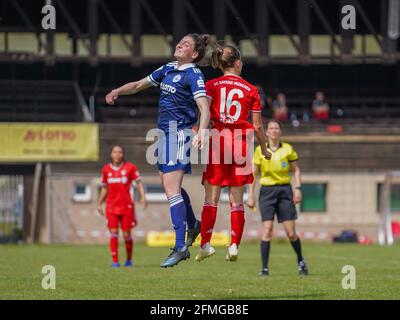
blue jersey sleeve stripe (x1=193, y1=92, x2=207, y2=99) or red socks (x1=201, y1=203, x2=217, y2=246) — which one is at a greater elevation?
blue jersey sleeve stripe (x1=193, y1=92, x2=207, y2=99)

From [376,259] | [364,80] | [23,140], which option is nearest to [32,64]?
[23,140]

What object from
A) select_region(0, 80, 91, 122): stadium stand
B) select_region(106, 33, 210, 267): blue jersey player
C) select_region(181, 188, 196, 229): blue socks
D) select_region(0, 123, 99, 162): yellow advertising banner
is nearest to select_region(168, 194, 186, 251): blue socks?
select_region(106, 33, 210, 267): blue jersey player

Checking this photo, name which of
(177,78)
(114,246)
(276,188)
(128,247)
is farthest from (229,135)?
(128,247)

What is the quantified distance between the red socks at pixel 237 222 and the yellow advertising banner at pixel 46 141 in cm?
2526

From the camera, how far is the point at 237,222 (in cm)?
1195

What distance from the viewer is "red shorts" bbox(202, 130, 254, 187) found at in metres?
11.6

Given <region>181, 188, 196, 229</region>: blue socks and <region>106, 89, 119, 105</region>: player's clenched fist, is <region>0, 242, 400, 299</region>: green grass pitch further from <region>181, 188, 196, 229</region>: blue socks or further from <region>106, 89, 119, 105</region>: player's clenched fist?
<region>106, 89, 119, 105</region>: player's clenched fist

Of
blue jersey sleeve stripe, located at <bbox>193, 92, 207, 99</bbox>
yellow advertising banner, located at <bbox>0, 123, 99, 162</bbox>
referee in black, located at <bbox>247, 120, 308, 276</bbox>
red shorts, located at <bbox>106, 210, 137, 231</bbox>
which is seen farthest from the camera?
yellow advertising banner, located at <bbox>0, 123, 99, 162</bbox>

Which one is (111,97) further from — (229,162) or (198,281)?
(198,281)

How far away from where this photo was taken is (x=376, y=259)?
2203 cm

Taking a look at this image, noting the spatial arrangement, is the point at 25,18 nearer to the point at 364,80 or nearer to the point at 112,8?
the point at 112,8

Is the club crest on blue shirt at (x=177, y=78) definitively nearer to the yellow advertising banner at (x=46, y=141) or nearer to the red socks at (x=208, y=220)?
the red socks at (x=208, y=220)

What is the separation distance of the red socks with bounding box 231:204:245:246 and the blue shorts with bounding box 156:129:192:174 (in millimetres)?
776

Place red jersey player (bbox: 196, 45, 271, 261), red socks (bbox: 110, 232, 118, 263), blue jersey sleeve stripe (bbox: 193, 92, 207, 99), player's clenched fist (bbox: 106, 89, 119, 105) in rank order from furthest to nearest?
red socks (bbox: 110, 232, 118, 263), red jersey player (bbox: 196, 45, 271, 261), player's clenched fist (bbox: 106, 89, 119, 105), blue jersey sleeve stripe (bbox: 193, 92, 207, 99)
